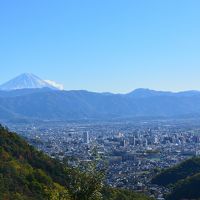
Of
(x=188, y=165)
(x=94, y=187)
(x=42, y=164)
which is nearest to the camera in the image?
(x=94, y=187)

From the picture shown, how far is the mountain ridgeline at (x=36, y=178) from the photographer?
436 inches

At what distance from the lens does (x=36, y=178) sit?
3562 cm

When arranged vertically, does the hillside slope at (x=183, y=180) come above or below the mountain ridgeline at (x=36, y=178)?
below

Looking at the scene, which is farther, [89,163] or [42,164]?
[42,164]

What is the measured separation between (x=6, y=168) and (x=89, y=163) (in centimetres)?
2342

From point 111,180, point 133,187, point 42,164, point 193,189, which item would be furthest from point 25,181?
point 111,180

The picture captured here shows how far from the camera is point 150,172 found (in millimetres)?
67500

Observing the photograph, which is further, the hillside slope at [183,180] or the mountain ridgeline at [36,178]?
the hillside slope at [183,180]

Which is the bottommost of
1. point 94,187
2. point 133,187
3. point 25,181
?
point 133,187

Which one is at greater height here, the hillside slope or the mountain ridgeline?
the mountain ridgeline

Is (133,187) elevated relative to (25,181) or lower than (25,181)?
lower

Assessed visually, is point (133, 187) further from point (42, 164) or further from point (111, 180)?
point (42, 164)

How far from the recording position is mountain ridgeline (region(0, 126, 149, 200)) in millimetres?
11070

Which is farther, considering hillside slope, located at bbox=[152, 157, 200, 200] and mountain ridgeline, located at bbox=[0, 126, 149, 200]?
hillside slope, located at bbox=[152, 157, 200, 200]
